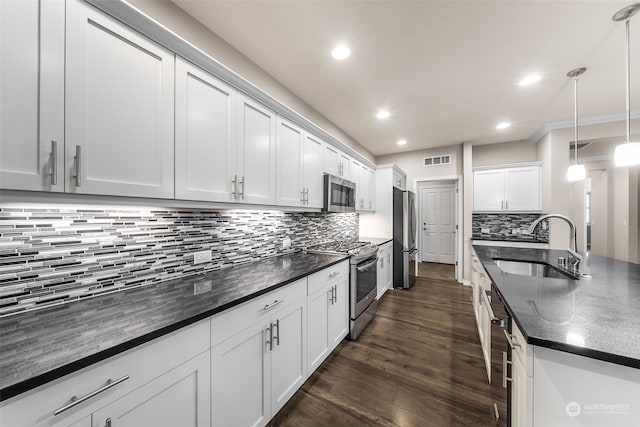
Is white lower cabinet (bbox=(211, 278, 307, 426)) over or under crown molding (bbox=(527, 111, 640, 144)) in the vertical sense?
under

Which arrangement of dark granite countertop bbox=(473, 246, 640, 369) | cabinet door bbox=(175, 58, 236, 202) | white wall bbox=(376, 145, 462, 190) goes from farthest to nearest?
white wall bbox=(376, 145, 462, 190) < cabinet door bbox=(175, 58, 236, 202) < dark granite countertop bbox=(473, 246, 640, 369)

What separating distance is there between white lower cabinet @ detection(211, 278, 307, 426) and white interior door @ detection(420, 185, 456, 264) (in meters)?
5.40

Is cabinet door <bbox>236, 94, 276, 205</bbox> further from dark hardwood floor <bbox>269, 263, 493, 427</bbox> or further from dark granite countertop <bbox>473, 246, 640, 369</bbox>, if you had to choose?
dark granite countertop <bbox>473, 246, 640, 369</bbox>

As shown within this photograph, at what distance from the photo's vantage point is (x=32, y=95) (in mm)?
818

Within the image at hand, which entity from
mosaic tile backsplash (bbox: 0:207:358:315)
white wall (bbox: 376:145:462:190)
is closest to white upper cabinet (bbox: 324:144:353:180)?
mosaic tile backsplash (bbox: 0:207:358:315)

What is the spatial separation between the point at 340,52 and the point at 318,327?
2281 millimetres

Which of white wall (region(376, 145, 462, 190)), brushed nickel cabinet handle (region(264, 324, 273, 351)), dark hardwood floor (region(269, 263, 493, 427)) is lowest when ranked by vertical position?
dark hardwood floor (region(269, 263, 493, 427))

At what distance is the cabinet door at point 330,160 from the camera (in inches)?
106

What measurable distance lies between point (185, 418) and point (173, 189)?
41.0 inches

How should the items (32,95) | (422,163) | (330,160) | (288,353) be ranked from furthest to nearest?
(422,163)
(330,160)
(288,353)
(32,95)

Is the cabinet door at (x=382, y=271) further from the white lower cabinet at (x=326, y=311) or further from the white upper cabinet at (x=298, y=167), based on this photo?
the white upper cabinet at (x=298, y=167)

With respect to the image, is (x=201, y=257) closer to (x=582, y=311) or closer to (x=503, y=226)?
(x=582, y=311)

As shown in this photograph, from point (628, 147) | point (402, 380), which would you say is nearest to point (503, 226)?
point (628, 147)

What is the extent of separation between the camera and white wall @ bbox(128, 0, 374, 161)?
144 cm
